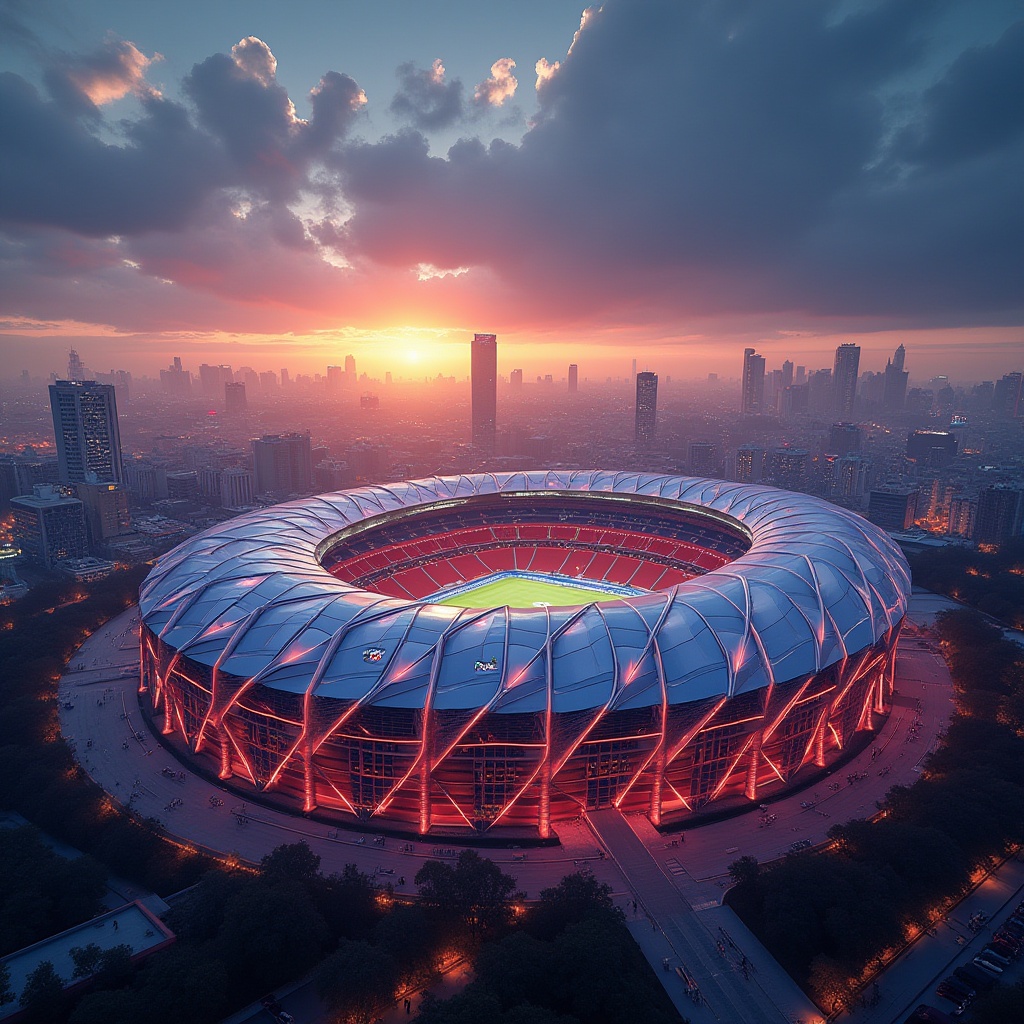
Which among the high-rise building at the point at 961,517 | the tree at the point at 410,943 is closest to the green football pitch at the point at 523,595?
the tree at the point at 410,943

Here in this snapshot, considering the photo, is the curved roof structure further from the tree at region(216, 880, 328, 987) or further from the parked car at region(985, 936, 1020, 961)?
the parked car at region(985, 936, 1020, 961)

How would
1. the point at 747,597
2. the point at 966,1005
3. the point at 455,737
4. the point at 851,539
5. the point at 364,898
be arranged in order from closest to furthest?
the point at 966,1005 < the point at 364,898 < the point at 455,737 < the point at 747,597 < the point at 851,539

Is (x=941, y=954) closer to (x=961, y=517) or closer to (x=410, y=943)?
(x=410, y=943)

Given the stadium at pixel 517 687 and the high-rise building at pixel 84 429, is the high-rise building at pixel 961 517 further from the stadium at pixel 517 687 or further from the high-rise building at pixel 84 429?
the high-rise building at pixel 84 429

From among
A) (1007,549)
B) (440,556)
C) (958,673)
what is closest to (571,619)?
(440,556)

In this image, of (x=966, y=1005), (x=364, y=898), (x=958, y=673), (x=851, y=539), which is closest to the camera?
(x=966, y=1005)

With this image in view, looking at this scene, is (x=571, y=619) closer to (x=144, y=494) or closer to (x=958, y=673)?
(x=958, y=673)

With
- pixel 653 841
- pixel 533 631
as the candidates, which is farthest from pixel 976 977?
pixel 533 631
